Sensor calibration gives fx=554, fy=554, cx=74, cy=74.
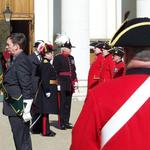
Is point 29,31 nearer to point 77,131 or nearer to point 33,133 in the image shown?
point 33,133

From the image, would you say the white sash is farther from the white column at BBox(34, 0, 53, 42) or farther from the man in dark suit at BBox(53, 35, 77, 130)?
the white column at BBox(34, 0, 53, 42)

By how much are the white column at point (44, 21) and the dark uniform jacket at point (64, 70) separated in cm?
859

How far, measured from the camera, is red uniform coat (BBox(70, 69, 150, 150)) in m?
2.25

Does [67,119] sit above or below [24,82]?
below

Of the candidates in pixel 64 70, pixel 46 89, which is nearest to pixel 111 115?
pixel 46 89

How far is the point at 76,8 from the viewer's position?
17938mm

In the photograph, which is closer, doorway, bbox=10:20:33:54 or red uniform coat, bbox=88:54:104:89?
red uniform coat, bbox=88:54:104:89

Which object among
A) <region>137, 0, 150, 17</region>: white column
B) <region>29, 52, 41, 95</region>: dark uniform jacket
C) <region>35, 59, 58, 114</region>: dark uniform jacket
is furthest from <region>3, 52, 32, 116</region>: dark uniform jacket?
Result: <region>137, 0, 150, 17</region>: white column

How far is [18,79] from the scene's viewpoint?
6.43m

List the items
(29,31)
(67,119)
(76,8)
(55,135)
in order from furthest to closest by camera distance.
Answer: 1. (29,31)
2. (76,8)
3. (67,119)
4. (55,135)

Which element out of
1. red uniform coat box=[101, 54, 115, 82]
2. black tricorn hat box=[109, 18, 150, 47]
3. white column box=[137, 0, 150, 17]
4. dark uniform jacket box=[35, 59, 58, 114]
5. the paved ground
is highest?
white column box=[137, 0, 150, 17]

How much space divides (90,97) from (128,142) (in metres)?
0.25

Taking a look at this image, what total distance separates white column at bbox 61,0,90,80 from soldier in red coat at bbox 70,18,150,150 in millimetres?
15254

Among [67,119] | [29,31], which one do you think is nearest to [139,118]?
[67,119]
